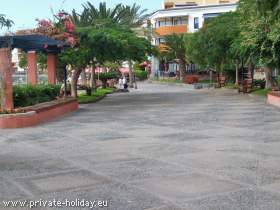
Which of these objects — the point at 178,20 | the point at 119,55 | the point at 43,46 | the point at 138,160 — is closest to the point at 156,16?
the point at 178,20

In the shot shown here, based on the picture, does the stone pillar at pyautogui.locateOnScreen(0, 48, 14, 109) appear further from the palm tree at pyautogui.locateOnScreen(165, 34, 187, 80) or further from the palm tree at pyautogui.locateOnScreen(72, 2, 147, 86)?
the palm tree at pyautogui.locateOnScreen(165, 34, 187, 80)

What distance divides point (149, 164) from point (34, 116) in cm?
772

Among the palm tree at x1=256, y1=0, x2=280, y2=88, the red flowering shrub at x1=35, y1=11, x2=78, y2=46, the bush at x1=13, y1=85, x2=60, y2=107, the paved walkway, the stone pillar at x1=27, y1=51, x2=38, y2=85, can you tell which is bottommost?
the paved walkway

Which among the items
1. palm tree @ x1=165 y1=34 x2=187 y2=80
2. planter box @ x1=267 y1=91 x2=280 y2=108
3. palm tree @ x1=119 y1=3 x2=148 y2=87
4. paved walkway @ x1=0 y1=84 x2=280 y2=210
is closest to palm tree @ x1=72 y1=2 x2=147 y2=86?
palm tree @ x1=119 y1=3 x2=148 y2=87

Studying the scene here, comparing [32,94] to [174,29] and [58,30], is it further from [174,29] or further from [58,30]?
[174,29]

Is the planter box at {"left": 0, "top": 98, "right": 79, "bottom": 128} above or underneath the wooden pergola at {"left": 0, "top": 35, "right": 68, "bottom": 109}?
underneath

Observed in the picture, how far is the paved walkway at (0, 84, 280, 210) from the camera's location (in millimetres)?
6844

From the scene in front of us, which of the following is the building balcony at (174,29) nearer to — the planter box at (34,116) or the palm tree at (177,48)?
the palm tree at (177,48)

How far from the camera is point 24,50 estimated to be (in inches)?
859

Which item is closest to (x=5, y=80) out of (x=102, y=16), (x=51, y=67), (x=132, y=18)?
(x=51, y=67)

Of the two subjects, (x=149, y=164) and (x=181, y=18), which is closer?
(x=149, y=164)

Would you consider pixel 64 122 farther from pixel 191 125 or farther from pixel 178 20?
pixel 178 20

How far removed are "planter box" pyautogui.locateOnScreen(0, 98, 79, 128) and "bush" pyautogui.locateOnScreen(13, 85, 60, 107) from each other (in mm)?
979

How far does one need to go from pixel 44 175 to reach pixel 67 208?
6.31 feet
